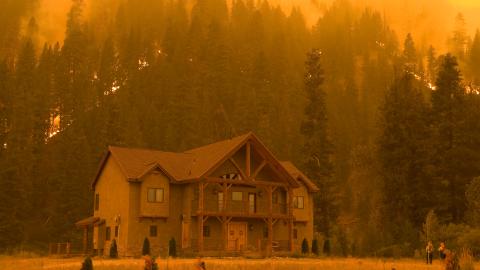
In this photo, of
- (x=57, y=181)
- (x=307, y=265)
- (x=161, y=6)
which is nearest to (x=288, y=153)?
(x=57, y=181)

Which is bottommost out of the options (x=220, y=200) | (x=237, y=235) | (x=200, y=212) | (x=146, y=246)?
(x=146, y=246)

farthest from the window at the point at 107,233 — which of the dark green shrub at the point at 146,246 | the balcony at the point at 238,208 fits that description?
the balcony at the point at 238,208

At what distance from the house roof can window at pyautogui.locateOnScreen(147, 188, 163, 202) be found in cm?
137

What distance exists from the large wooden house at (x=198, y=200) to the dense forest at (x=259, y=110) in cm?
588

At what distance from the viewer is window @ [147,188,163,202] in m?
47.7

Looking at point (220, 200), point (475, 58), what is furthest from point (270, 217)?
point (475, 58)

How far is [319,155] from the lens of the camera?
69.0m

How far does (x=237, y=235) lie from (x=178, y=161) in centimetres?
768

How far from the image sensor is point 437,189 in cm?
5709

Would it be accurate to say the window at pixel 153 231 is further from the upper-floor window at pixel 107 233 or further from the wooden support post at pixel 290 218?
the wooden support post at pixel 290 218

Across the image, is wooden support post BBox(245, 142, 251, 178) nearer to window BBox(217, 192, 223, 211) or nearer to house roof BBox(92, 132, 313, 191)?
house roof BBox(92, 132, 313, 191)

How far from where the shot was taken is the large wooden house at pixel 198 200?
47250mm

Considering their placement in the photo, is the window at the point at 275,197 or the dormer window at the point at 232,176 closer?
the dormer window at the point at 232,176

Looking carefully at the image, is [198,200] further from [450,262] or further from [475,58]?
[475,58]
